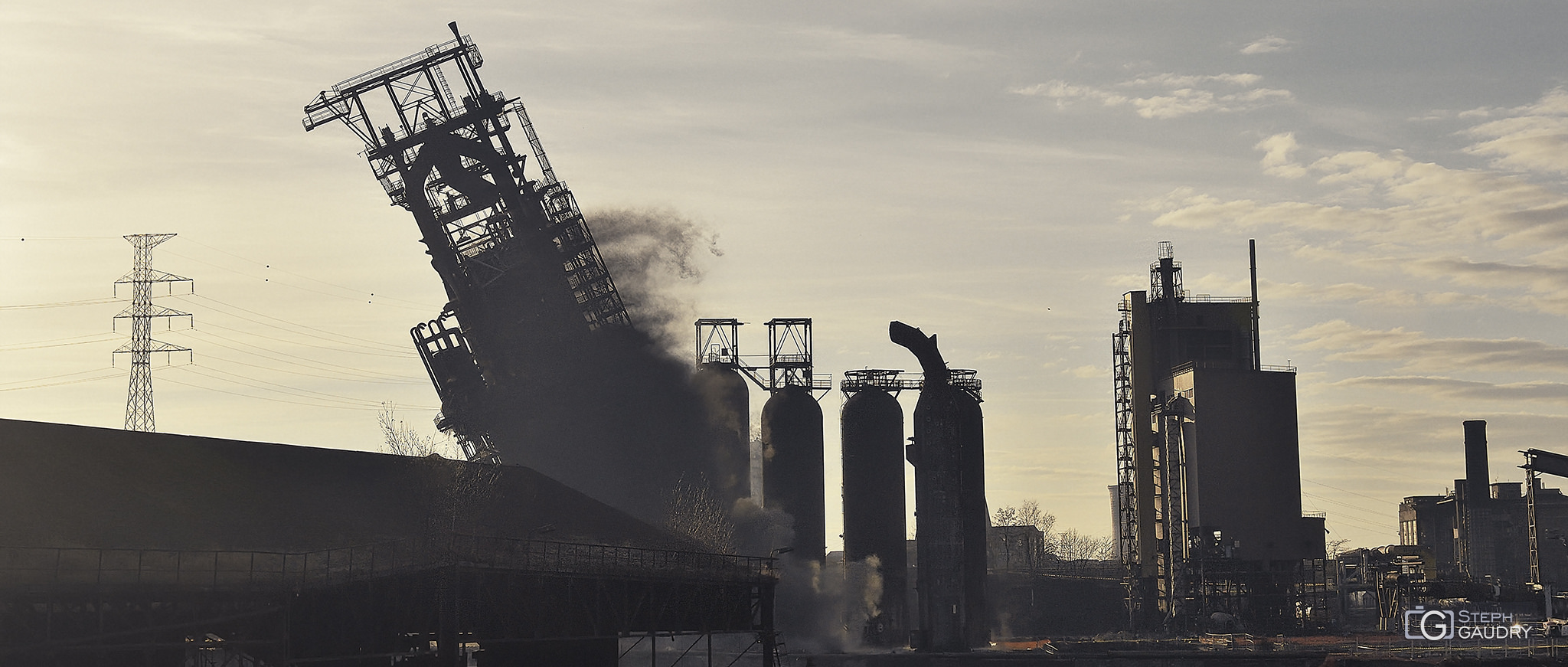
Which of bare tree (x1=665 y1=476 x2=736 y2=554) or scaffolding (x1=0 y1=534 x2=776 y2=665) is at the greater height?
bare tree (x1=665 y1=476 x2=736 y2=554)

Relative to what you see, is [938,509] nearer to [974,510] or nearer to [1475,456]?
[974,510]

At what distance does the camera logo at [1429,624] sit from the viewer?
70562 mm

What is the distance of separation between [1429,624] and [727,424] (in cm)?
3411

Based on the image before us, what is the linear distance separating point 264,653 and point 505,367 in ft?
109

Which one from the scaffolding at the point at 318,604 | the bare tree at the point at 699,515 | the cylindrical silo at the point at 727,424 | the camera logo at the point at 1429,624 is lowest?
the camera logo at the point at 1429,624

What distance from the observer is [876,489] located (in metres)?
77.8

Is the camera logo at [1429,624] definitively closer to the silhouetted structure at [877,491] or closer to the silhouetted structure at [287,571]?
the silhouetted structure at [877,491]

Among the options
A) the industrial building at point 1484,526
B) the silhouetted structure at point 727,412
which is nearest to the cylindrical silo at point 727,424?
the silhouetted structure at point 727,412

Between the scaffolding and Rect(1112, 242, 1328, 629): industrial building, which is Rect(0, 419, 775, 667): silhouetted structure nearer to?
the scaffolding

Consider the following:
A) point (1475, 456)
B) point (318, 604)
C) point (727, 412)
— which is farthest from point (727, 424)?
point (1475, 456)

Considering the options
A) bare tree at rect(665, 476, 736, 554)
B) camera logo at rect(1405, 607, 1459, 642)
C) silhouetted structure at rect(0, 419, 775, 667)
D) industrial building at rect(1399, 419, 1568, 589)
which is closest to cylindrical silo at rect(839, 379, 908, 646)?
bare tree at rect(665, 476, 736, 554)

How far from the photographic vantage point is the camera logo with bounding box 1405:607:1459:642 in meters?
70.6

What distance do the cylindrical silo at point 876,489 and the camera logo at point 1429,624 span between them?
2298 cm

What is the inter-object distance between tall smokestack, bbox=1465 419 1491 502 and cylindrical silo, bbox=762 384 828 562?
2050 inches
